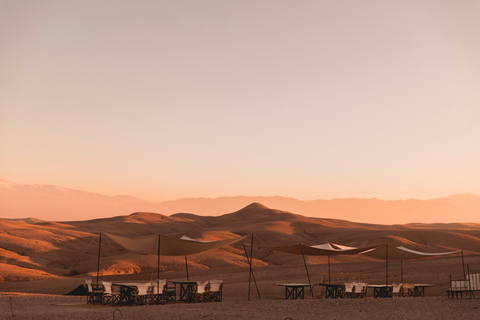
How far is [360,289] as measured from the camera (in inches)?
815

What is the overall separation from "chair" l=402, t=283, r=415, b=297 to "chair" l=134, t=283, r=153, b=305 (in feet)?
34.0

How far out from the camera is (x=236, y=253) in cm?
4650

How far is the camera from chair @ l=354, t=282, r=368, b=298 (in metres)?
20.6

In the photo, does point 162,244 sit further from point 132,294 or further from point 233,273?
point 233,273

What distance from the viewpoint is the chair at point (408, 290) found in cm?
2061

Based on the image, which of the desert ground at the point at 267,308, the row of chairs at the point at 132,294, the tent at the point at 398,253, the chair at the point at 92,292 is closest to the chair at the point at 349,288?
the desert ground at the point at 267,308

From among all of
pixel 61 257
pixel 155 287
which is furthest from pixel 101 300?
pixel 61 257

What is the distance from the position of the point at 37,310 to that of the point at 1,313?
1.25 m

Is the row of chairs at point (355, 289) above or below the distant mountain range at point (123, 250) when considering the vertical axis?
below

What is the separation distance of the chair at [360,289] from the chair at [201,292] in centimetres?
620

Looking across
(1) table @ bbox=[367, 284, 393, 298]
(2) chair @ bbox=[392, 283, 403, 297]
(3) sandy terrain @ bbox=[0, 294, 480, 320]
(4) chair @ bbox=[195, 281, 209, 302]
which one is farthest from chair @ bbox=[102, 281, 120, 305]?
(2) chair @ bbox=[392, 283, 403, 297]

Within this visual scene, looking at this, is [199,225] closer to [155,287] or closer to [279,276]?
[279,276]

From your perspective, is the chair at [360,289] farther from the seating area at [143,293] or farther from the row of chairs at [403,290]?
the seating area at [143,293]

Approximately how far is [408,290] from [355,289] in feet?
8.13
